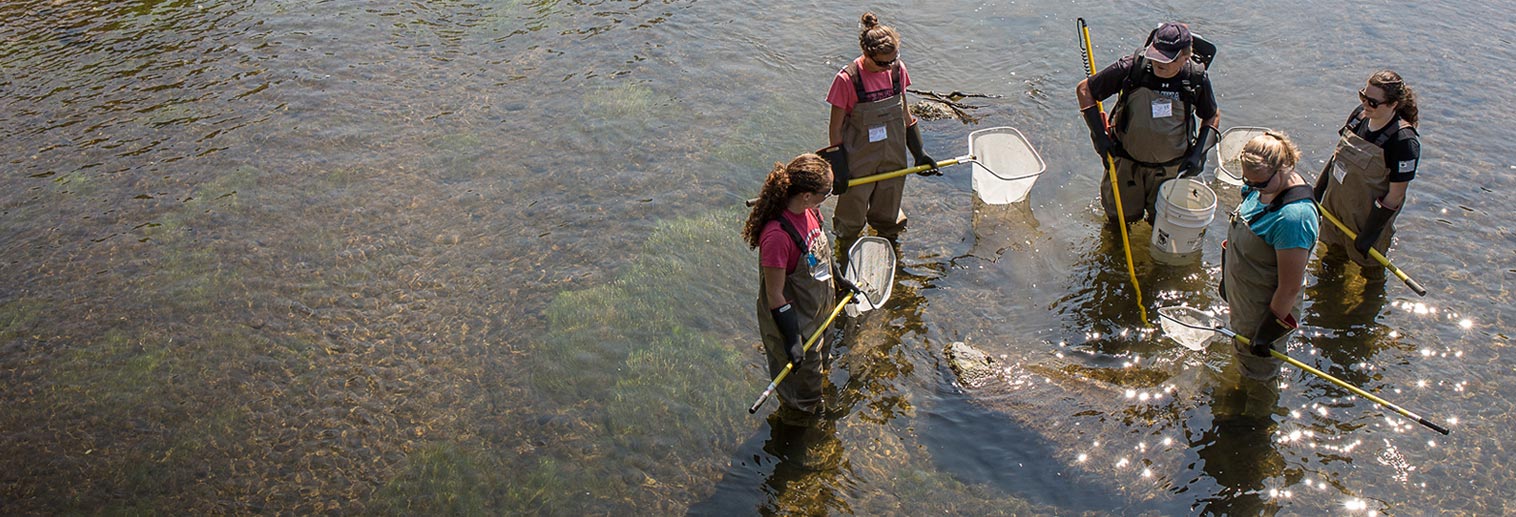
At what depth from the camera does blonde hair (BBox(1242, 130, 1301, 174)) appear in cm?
484

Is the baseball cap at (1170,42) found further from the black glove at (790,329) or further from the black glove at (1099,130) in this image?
the black glove at (790,329)

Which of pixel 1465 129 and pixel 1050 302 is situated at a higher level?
pixel 1465 129

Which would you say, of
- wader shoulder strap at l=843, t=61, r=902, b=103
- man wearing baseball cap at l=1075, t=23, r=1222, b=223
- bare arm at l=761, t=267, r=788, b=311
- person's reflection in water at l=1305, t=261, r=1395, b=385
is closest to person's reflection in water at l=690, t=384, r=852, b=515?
bare arm at l=761, t=267, r=788, b=311

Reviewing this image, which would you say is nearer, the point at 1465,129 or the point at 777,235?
the point at 777,235

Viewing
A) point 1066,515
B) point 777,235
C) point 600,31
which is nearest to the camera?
point 777,235

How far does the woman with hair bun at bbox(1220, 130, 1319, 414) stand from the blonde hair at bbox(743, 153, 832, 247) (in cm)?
219

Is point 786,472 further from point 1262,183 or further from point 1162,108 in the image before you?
point 1162,108

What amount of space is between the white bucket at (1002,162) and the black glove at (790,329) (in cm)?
308

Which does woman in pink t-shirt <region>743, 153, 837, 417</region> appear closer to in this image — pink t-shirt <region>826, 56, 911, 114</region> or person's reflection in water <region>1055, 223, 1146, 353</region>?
pink t-shirt <region>826, 56, 911, 114</region>

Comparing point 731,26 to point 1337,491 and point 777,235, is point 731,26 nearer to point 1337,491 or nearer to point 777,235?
point 777,235

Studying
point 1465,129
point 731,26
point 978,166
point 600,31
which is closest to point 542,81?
point 600,31

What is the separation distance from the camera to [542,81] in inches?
414

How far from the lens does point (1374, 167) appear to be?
642 centimetres

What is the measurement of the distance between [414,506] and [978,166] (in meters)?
4.94
